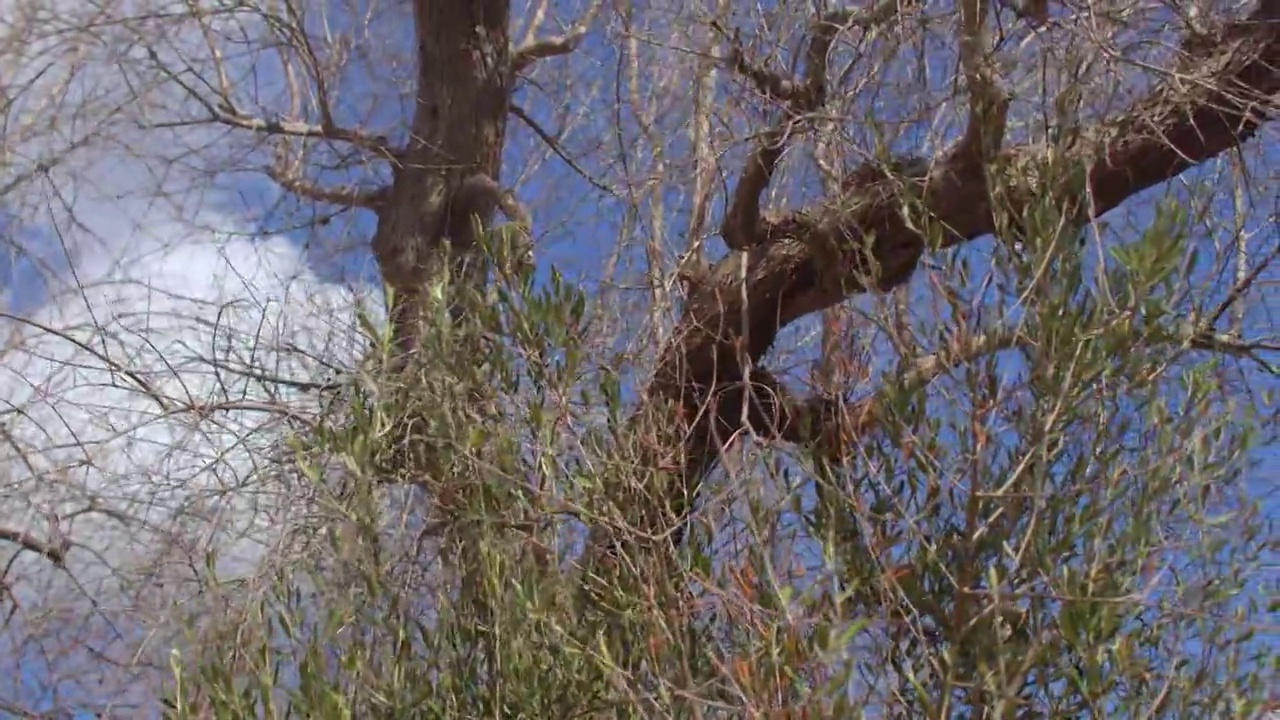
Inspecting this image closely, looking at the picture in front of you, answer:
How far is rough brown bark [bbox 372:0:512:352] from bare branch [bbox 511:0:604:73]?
0.25 metres

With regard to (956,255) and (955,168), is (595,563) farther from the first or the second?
(955,168)

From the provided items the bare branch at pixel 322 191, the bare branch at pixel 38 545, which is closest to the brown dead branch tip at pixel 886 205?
the bare branch at pixel 322 191

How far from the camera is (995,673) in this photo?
200cm

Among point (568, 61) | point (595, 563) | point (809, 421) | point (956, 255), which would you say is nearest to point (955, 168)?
point (956, 255)

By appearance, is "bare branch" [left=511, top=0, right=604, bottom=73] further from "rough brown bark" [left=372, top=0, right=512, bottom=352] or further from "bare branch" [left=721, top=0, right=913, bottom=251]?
"bare branch" [left=721, top=0, right=913, bottom=251]

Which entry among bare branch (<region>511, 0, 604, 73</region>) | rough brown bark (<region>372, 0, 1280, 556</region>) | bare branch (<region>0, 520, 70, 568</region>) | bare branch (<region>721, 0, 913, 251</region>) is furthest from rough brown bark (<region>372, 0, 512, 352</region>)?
bare branch (<region>0, 520, 70, 568</region>)

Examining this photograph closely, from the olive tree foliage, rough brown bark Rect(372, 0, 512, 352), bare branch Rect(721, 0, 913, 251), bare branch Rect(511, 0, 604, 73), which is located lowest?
the olive tree foliage

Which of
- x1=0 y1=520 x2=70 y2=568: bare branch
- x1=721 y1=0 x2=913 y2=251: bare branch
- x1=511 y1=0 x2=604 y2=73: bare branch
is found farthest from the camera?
x1=511 y1=0 x2=604 y2=73: bare branch

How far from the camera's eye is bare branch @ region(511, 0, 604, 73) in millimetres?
4250

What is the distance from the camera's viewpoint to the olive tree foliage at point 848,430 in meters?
2.07

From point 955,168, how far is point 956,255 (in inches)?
22.5

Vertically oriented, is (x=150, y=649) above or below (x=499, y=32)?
below

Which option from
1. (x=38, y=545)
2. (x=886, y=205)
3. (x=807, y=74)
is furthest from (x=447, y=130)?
(x=38, y=545)

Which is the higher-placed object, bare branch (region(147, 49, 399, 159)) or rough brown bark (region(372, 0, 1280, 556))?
bare branch (region(147, 49, 399, 159))
